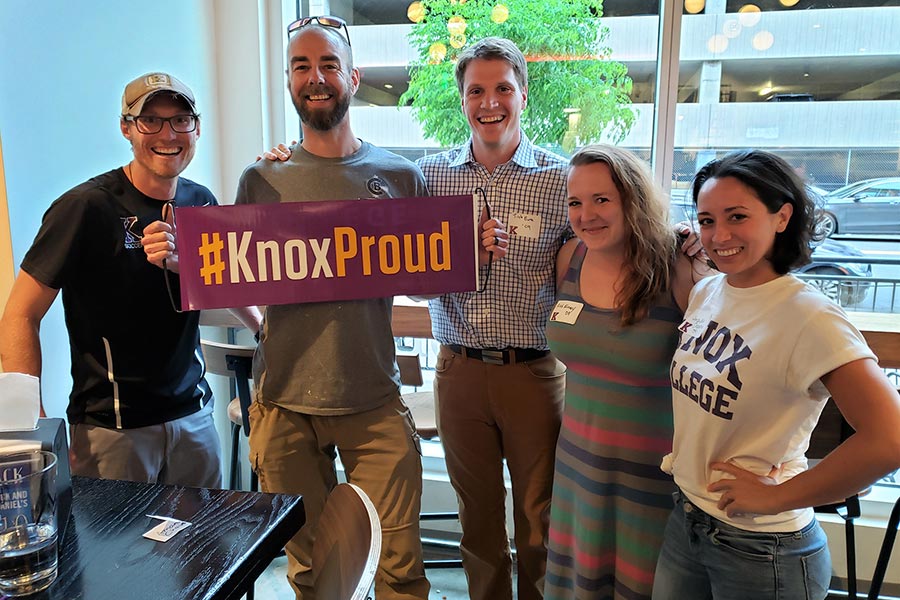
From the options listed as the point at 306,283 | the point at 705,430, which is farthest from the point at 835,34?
the point at 306,283

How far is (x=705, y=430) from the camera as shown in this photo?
1270 millimetres

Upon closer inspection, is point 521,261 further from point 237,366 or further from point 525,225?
point 237,366

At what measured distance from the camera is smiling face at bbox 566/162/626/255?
155cm

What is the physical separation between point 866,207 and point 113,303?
2924 mm

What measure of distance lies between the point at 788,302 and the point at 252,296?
4.19ft

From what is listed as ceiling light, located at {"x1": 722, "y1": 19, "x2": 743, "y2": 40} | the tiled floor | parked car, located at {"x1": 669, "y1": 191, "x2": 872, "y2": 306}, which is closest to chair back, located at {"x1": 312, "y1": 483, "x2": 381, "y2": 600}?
the tiled floor

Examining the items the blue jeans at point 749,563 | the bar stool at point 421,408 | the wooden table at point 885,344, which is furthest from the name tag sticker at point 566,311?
the wooden table at point 885,344

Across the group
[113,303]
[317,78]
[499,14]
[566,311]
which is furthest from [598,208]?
[499,14]

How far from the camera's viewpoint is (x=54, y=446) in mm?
1073

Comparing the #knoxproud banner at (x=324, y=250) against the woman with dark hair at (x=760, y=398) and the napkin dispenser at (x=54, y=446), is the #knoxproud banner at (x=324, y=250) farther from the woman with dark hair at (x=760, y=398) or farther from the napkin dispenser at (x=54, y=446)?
the woman with dark hair at (x=760, y=398)

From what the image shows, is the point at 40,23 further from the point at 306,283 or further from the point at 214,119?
the point at 306,283

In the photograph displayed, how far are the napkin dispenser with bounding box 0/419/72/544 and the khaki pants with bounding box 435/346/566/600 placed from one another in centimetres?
110

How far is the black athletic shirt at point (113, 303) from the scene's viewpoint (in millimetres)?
1585

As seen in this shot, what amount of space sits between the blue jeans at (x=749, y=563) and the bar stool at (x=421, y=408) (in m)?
1.04
